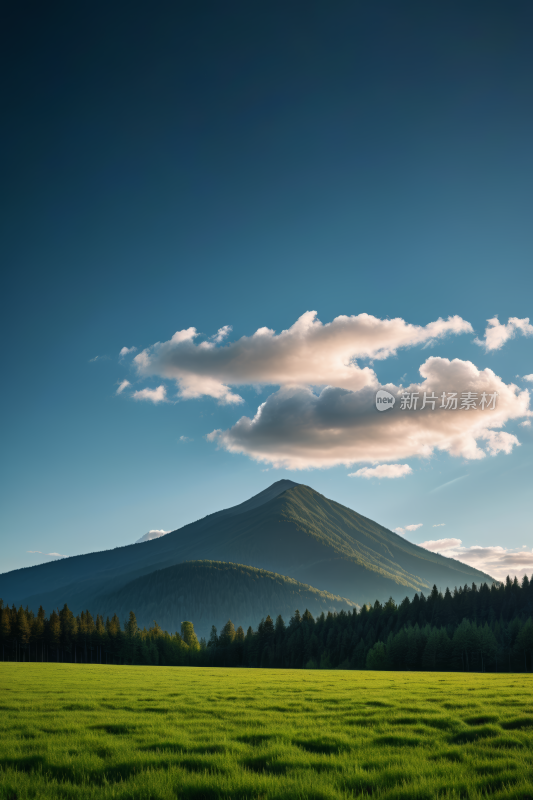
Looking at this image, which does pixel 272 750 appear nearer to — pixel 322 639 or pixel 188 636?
pixel 322 639

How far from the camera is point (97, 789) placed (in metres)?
8.93

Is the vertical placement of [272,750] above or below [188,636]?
above

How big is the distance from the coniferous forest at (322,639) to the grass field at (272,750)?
97.4 meters

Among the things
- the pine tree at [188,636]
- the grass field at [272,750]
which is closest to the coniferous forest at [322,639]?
the pine tree at [188,636]

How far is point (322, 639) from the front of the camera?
138 meters

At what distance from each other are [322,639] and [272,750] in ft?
458

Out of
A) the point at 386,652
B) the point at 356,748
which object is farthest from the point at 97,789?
the point at 386,652

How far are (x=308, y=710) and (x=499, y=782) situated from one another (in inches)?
442

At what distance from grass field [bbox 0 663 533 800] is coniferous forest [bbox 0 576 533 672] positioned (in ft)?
320

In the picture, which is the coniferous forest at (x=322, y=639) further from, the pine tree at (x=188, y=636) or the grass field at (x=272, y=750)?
the grass field at (x=272, y=750)

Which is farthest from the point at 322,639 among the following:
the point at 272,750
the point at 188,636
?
the point at 272,750

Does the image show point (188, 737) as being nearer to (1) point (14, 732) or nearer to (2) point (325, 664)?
(1) point (14, 732)

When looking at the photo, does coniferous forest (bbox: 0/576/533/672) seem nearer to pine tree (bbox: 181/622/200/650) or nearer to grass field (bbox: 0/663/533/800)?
pine tree (bbox: 181/622/200/650)

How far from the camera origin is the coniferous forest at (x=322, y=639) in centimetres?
10581
